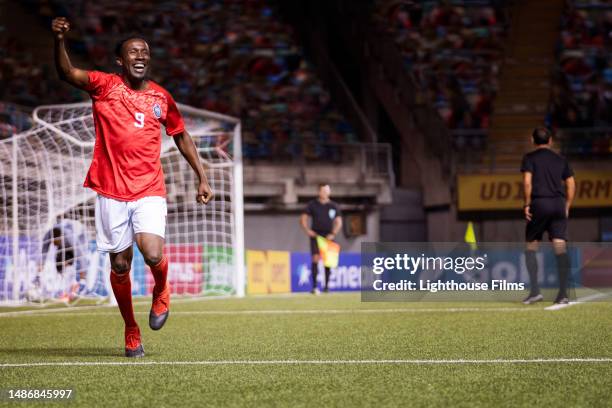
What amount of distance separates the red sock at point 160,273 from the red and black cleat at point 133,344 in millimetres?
271

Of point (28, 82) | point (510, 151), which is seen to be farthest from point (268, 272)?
point (28, 82)

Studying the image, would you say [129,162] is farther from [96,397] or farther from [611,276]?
[611,276]

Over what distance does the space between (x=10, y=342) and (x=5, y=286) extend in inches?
243

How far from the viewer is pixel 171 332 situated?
764 cm

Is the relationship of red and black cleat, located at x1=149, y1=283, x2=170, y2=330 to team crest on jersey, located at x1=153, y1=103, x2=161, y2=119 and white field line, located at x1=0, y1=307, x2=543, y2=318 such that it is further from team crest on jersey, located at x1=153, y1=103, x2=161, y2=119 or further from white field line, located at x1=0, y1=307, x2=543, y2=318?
white field line, located at x1=0, y1=307, x2=543, y2=318

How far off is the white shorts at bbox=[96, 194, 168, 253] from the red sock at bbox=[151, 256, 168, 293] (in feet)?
0.66

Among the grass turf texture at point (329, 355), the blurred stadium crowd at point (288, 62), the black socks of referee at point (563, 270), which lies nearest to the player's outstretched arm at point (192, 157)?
the grass turf texture at point (329, 355)

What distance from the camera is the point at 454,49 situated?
79.3ft

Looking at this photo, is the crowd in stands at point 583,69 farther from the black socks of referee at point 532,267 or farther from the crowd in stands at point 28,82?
the black socks of referee at point 532,267

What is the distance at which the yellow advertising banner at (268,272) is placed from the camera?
698 inches

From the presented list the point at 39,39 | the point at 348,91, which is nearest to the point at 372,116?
the point at 348,91

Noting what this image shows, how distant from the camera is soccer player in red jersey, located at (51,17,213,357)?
19.2 feet

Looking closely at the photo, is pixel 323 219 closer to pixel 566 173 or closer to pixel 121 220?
pixel 566 173

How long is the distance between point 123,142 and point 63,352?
1352 mm
